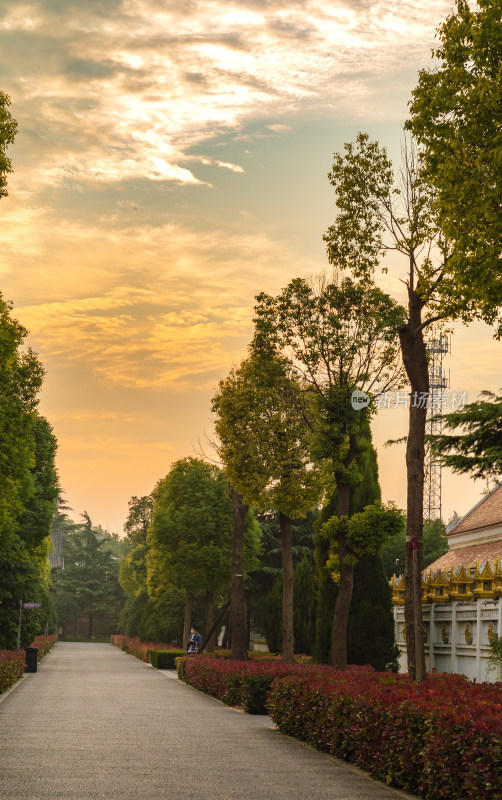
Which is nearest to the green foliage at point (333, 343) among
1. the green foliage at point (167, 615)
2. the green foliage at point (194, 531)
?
the green foliage at point (194, 531)

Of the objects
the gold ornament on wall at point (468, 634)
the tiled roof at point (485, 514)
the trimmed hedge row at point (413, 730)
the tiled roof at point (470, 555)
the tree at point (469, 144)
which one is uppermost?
the tree at point (469, 144)

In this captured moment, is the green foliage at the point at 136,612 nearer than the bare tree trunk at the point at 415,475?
No

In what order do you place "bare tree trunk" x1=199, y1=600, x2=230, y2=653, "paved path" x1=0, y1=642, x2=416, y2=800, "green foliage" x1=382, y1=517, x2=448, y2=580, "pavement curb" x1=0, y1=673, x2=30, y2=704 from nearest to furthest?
"paved path" x1=0, y1=642, x2=416, y2=800 < "pavement curb" x1=0, y1=673, x2=30, y2=704 < "bare tree trunk" x1=199, y1=600, x2=230, y2=653 < "green foliage" x1=382, y1=517, x2=448, y2=580

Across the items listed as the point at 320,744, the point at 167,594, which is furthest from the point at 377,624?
the point at 167,594

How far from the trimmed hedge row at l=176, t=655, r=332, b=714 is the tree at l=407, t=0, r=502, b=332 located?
8.34 metres

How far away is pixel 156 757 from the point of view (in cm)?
1210

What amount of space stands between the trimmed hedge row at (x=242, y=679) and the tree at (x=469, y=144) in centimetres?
834

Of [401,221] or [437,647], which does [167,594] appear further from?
[401,221]

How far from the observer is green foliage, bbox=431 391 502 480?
14203 millimetres

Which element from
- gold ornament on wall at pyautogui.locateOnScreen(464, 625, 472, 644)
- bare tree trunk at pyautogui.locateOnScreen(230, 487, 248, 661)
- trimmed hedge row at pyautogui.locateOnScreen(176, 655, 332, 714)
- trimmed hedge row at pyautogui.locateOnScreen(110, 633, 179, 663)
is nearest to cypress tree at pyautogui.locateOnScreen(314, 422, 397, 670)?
bare tree trunk at pyautogui.locateOnScreen(230, 487, 248, 661)

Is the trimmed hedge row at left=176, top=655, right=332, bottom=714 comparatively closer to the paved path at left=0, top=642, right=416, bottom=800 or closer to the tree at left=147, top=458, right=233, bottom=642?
the paved path at left=0, top=642, right=416, bottom=800

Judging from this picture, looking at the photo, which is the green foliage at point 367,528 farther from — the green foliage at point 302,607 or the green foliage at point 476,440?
the green foliage at point 302,607

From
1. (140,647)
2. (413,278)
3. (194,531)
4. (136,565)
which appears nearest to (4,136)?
(413,278)

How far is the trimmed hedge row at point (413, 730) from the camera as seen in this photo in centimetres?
809
